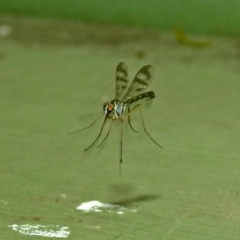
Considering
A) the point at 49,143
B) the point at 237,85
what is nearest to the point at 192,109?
the point at 237,85

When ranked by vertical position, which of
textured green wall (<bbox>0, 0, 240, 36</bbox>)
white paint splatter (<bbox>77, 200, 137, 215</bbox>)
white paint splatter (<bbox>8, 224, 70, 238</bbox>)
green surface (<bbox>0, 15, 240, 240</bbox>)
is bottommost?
white paint splatter (<bbox>8, 224, 70, 238</bbox>)

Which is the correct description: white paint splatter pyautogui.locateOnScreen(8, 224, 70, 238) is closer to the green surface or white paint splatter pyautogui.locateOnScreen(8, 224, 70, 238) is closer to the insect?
the green surface

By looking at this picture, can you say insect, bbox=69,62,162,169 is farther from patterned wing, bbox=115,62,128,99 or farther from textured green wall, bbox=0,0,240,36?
textured green wall, bbox=0,0,240,36

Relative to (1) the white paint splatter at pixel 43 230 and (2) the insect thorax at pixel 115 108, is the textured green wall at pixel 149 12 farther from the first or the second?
(1) the white paint splatter at pixel 43 230

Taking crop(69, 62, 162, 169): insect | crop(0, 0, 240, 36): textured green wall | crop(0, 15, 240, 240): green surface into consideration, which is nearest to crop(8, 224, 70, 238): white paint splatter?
crop(0, 15, 240, 240): green surface

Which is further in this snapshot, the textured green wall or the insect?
the textured green wall

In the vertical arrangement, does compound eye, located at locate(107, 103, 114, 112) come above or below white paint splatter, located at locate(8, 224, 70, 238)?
above
